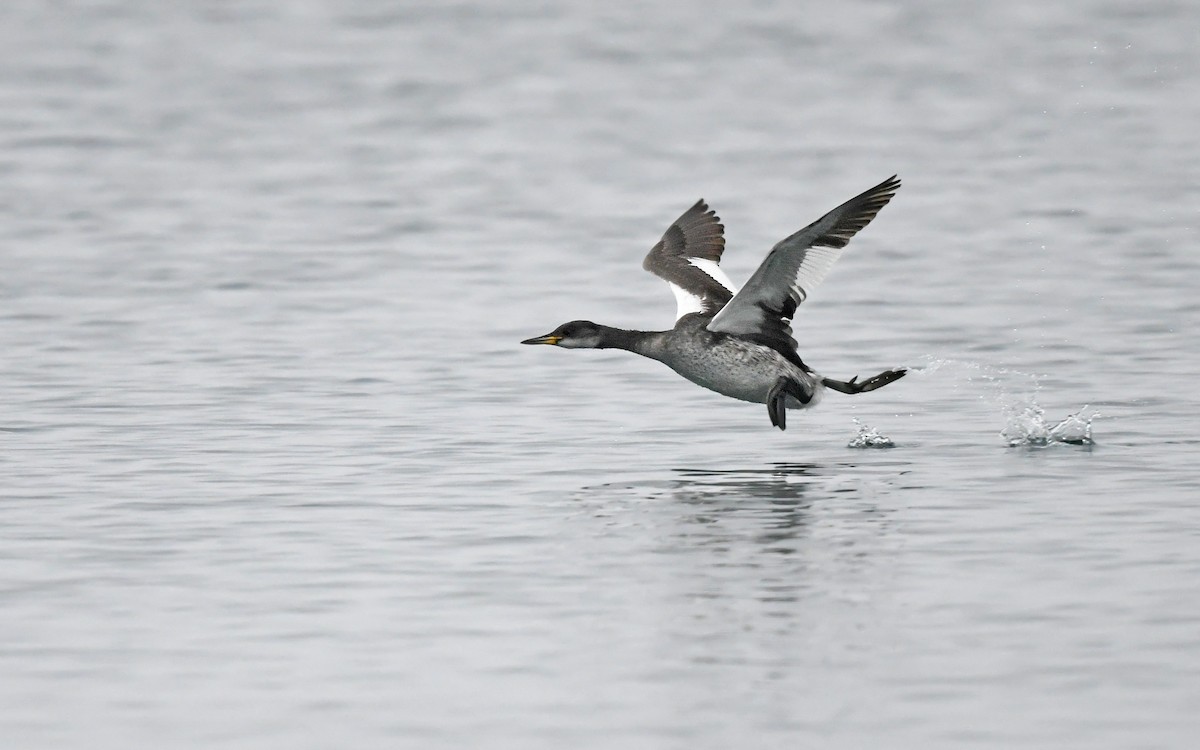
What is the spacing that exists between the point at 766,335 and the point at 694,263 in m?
2.09

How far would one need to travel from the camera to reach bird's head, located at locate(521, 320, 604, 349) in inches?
572

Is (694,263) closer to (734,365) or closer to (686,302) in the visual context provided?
(686,302)

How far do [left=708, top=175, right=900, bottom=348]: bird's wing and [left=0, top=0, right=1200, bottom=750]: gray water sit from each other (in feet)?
2.65

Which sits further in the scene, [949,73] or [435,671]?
[949,73]

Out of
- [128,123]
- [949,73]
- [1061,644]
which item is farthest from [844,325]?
[949,73]

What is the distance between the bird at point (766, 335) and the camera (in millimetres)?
13023

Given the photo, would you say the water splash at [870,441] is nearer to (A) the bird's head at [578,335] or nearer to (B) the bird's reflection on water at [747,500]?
(B) the bird's reflection on water at [747,500]

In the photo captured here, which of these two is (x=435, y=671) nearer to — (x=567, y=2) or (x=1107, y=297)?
(x=1107, y=297)

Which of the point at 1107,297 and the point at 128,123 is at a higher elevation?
the point at 128,123

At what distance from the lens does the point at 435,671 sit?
8352mm

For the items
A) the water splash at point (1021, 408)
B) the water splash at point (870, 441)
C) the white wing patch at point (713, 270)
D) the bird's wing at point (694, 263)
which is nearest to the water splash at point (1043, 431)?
the water splash at point (1021, 408)

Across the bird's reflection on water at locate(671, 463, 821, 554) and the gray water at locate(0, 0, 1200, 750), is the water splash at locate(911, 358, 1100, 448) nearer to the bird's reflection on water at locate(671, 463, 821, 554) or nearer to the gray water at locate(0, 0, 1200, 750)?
the gray water at locate(0, 0, 1200, 750)

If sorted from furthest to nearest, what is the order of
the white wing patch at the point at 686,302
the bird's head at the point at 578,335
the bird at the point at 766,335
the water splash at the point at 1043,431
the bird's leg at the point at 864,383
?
the white wing patch at the point at 686,302, the bird's head at the point at 578,335, the bird's leg at the point at 864,383, the water splash at the point at 1043,431, the bird at the point at 766,335

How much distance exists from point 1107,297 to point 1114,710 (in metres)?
12.6
